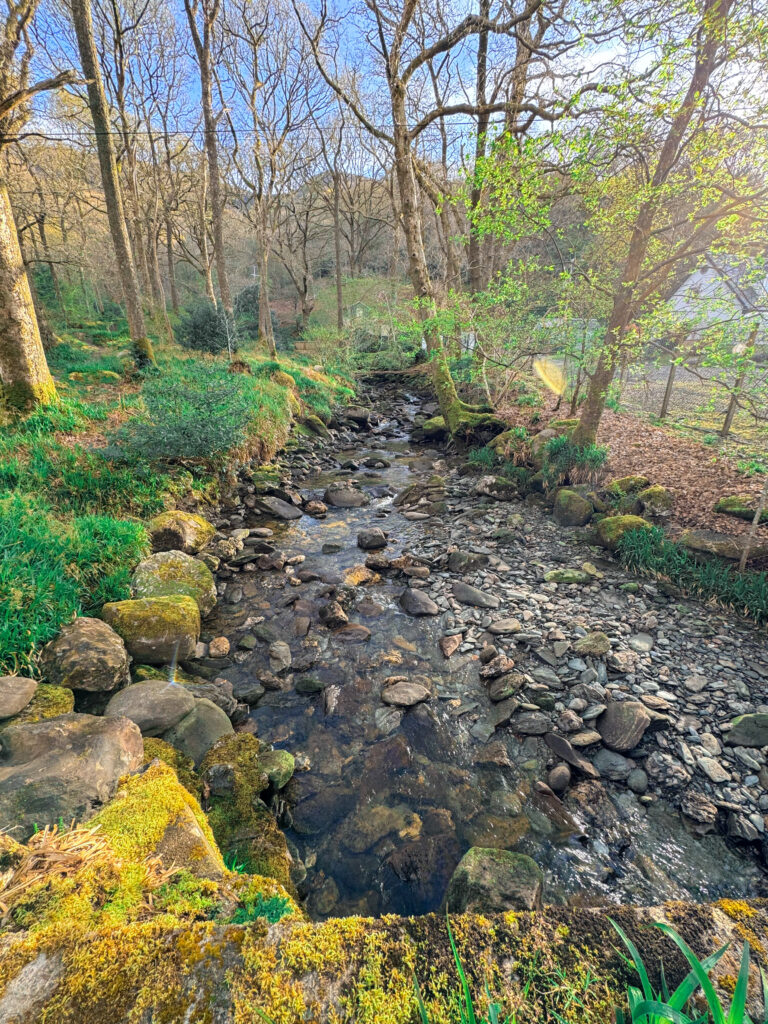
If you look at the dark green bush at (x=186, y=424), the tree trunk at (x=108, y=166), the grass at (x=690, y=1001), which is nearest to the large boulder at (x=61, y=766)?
the grass at (x=690, y=1001)

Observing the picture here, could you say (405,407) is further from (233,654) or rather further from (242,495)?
(233,654)

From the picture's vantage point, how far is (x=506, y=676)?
4.16 meters

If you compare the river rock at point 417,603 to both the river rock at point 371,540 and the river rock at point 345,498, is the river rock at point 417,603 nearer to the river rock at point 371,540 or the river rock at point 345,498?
the river rock at point 371,540

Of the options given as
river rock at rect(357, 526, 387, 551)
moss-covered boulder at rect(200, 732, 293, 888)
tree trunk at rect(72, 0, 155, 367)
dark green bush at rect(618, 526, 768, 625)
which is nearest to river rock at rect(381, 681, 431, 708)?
moss-covered boulder at rect(200, 732, 293, 888)

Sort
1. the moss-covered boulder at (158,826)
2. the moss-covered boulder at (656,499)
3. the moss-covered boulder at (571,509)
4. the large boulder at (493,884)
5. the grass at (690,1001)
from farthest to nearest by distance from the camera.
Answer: the moss-covered boulder at (571,509), the moss-covered boulder at (656,499), the large boulder at (493,884), the moss-covered boulder at (158,826), the grass at (690,1001)

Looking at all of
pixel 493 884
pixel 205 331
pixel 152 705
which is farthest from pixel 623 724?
pixel 205 331

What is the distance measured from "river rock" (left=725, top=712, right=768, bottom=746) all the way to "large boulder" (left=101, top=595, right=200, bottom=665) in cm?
494

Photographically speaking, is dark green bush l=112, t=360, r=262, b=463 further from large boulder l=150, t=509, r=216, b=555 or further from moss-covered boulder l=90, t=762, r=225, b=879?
moss-covered boulder l=90, t=762, r=225, b=879

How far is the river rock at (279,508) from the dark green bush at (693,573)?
5.49 m

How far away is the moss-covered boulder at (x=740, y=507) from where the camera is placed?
5324mm

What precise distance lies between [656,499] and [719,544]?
1.28 metres

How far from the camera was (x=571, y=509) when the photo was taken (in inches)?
278

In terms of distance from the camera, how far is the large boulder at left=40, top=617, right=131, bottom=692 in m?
3.39

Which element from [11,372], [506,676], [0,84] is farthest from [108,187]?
[506,676]
